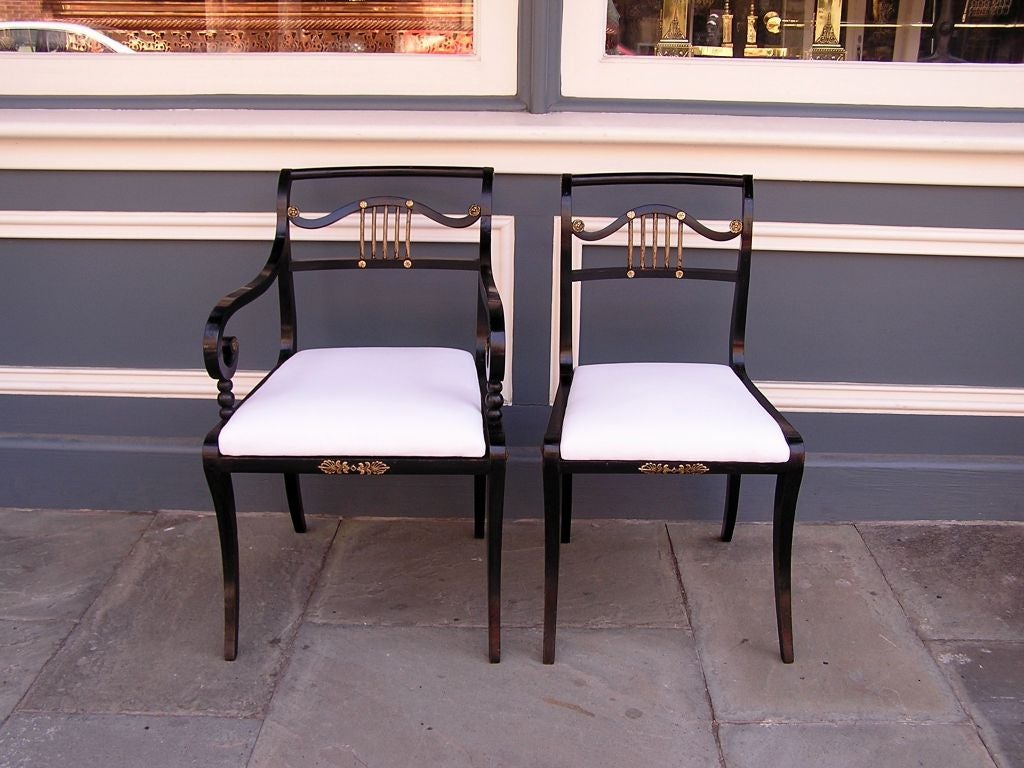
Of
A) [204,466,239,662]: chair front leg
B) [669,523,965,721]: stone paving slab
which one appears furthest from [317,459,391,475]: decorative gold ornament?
[669,523,965,721]: stone paving slab

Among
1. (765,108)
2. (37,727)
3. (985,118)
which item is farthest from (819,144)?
(37,727)

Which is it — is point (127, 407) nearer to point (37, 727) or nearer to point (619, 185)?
point (37, 727)

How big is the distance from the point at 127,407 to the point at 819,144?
192 centimetres

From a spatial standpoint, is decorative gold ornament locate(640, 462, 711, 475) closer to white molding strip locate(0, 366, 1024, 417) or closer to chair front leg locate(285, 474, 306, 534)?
white molding strip locate(0, 366, 1024, 417)

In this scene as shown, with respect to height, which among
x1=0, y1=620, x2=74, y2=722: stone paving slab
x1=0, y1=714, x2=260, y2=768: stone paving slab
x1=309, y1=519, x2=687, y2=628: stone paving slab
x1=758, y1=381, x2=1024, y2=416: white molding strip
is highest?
x1=758, y1=381, x2=1024, y2=416: white molding strip

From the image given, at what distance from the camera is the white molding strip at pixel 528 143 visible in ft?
7.98

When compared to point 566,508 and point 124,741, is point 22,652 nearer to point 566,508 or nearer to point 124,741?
point 124,741

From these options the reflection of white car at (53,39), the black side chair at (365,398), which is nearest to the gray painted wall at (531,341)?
the black side chair at (365,398)

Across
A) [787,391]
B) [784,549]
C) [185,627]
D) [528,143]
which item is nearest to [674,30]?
[528,143]

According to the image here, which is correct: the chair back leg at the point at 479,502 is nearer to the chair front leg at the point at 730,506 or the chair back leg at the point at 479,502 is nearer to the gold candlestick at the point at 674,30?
the chair front leg at the point at 730,506

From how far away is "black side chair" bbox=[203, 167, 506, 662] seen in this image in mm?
1957

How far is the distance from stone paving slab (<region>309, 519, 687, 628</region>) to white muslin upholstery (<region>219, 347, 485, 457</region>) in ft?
1.71

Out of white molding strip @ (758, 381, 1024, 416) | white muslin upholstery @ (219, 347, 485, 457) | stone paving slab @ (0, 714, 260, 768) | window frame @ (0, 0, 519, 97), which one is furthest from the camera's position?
white molding strip @ (758, 381, 1024, 416)

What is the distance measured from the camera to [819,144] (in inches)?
95.7
